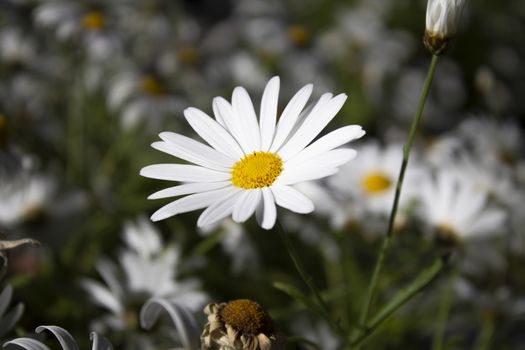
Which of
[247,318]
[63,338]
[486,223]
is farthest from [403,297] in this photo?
[486,223]

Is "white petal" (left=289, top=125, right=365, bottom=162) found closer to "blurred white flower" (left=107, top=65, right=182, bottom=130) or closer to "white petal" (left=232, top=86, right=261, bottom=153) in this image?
"white petal" (left=232, top=86, right=261, bottom=153)

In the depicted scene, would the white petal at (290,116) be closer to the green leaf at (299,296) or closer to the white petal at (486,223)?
the green leaf at (299,296)

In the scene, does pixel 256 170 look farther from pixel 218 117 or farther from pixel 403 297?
pixel 403 297

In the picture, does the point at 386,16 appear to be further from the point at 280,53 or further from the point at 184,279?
the point at 184,279

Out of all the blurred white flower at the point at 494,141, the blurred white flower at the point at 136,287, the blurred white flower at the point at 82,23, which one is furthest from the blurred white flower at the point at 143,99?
the blurred white flower at the point at 494,141

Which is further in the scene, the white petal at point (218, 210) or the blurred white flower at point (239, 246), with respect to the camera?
the blurred white flower at point (239, 246)

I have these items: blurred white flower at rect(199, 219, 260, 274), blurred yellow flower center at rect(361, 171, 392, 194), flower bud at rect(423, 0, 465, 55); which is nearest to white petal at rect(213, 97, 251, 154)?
flower bud at rect(423, 0, 465, 55)

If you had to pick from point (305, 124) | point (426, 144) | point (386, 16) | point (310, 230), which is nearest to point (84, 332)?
point (310, 230)
